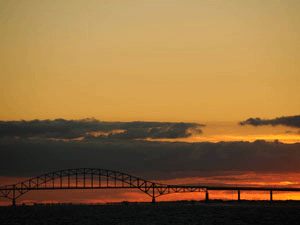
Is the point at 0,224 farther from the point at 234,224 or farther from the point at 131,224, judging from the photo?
the point at 234,224

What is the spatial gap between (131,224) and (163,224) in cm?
605

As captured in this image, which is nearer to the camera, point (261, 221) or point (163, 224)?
point (163, 224)

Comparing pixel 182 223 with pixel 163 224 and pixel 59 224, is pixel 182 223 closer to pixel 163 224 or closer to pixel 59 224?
pixel 163 224

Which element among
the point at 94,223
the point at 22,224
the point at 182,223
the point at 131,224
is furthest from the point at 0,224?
the point at 182,223

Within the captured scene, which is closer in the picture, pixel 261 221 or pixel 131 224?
pixel 131 224

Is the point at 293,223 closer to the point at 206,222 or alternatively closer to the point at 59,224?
the point at 206,222

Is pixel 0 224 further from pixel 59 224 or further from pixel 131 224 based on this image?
pixel 131 224

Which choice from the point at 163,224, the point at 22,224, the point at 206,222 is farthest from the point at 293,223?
the point at 22,224

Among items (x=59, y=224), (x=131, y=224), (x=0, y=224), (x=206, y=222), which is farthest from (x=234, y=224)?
(x=0, y=224)

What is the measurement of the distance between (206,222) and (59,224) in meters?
29.1

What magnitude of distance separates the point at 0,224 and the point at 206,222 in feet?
135

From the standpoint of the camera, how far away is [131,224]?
432ft

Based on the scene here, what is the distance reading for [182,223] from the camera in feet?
436

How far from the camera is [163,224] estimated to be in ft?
431
